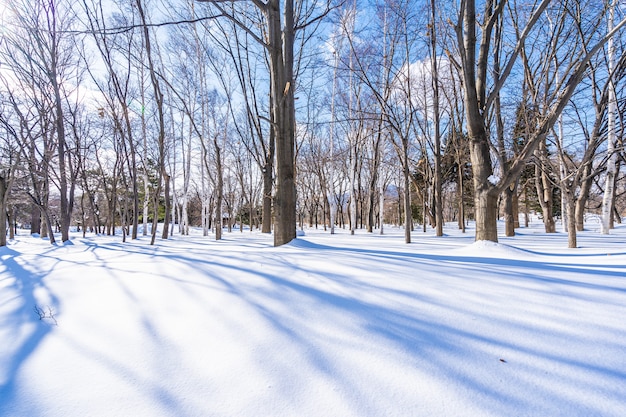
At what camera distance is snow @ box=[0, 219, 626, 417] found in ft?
3.32

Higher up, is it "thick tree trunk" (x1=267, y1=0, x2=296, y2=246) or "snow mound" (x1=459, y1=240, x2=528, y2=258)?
"thick tree trunk" (x1=267, y1=0, x2=296, y2=246)

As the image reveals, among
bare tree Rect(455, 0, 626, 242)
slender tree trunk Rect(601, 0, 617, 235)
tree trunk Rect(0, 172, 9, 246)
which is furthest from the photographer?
tree trunk Rect(0, 172, 9, 246)

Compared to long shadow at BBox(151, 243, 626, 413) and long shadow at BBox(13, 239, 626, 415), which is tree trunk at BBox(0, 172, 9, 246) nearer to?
long shadow at BBox(13, 239, 626, 415)

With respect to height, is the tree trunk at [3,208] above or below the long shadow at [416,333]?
above

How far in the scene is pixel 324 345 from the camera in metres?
1.37

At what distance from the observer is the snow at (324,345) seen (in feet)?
3.32

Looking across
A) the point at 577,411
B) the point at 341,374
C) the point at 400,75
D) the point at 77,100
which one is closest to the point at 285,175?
the point at 341,374

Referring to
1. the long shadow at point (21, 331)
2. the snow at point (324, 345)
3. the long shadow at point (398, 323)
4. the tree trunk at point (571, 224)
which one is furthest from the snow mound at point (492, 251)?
the long shadow at point (21, 331)

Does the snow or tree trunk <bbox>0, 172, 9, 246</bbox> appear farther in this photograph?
tree trunk <bbox>0, 172, 9, 246</bbox>

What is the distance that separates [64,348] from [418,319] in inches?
75.4

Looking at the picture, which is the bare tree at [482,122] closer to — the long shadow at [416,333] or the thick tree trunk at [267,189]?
the long shadow at [416,333]

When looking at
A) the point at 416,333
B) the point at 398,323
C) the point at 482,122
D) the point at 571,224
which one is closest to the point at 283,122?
the point at 482,122

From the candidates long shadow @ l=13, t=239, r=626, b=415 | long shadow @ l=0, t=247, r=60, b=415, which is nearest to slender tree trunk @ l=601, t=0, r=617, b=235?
long shadow @ l=13, t=239, r=626, b=415

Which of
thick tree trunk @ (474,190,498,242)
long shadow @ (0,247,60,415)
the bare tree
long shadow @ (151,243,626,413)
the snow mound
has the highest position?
the bare tree
